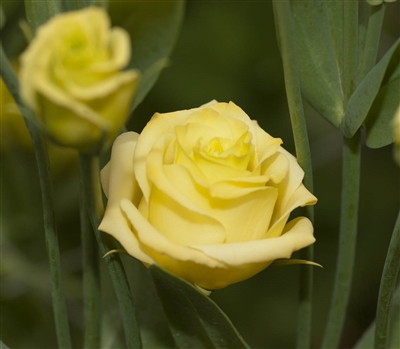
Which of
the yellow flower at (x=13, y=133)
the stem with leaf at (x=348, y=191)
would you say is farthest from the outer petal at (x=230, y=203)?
the yellow flower at (x=13, y=133)

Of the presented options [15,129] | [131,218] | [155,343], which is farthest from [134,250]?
[15,129]

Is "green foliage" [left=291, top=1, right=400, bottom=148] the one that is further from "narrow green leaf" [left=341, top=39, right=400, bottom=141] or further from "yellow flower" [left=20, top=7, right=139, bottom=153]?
"yellow flower" [left=20, top=7, right=139, bottom=153]

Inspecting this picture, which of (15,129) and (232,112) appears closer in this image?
(232,112)

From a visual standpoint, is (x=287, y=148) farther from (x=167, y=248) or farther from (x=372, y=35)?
(x=167, y=248)

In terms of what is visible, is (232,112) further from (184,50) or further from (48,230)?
(184,50)

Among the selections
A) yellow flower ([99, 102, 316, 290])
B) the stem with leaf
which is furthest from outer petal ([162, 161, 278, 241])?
the stem with leaf
